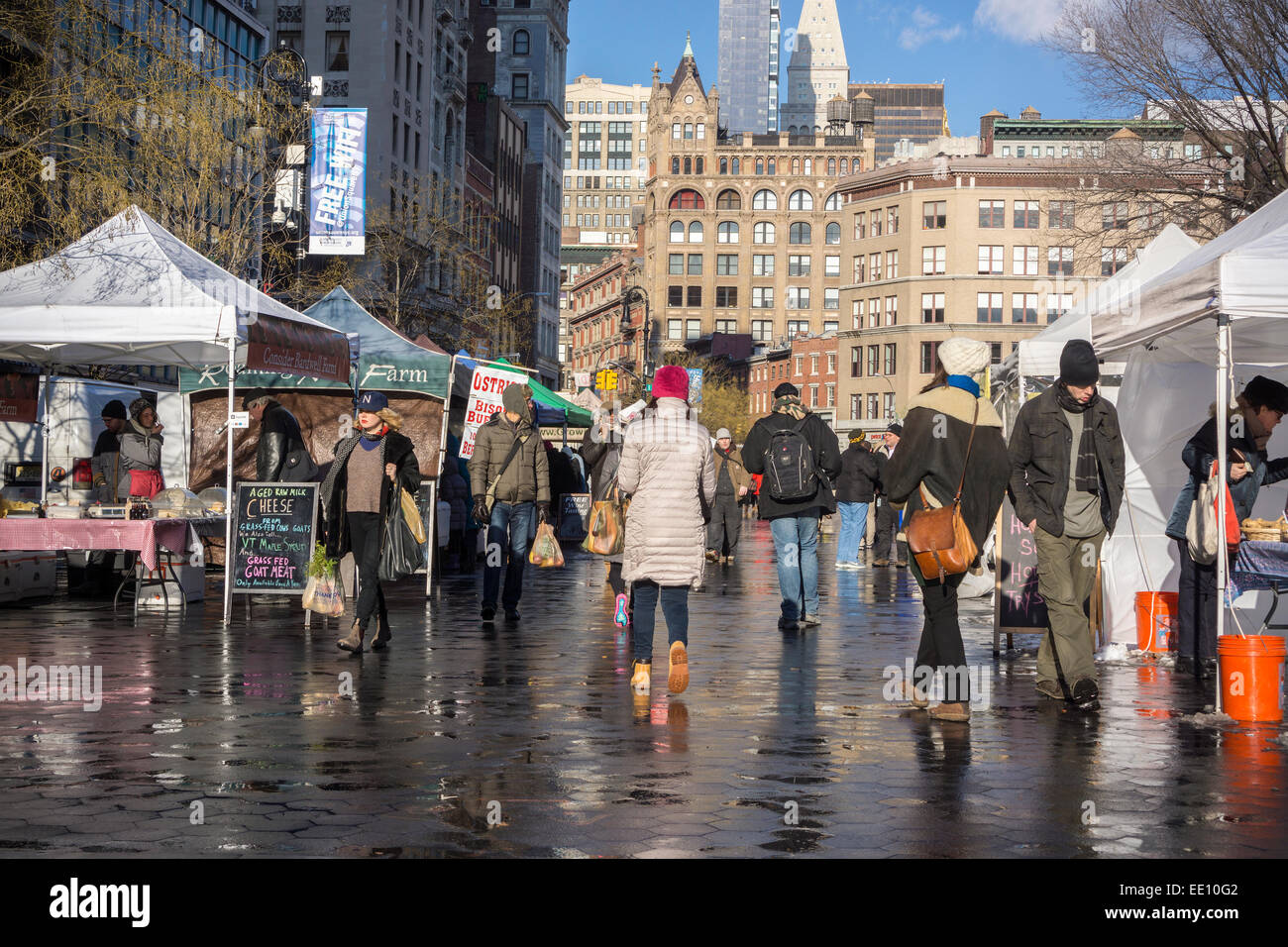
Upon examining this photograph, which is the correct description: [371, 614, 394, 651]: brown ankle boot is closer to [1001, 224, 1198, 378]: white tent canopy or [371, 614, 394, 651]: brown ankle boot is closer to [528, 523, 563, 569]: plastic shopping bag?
[528, 523, 563, 569]: plastic shopping bag

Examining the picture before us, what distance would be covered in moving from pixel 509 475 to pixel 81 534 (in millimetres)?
3878

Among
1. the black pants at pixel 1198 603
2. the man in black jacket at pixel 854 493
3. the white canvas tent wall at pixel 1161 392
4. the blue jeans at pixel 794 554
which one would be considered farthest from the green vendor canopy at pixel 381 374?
the black pants at pixel 1198 603

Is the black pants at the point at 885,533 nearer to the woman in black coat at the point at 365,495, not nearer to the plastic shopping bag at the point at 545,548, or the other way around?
the plastic shopping bag at the point at 545,548

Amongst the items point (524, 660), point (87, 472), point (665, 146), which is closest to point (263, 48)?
point (87, 472)

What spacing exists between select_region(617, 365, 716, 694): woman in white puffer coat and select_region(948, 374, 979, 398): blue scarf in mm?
1539

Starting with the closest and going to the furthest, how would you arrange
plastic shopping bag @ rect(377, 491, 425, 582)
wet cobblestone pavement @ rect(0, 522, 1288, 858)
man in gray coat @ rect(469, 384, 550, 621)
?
wet cobblestone pavement @ rect(0, 522, 1288, 858)
plastic shopping bag @ rect(377, 491, 425, 582)
man in gray coat @ rect(469, 384, 550, 621)

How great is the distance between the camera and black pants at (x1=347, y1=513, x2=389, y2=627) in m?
12.0

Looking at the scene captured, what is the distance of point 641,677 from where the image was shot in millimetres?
9992

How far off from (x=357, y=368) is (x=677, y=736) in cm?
1274

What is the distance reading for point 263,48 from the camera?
62062 mm

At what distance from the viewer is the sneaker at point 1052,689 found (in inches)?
397

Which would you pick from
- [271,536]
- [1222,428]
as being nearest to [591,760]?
[1222,428]

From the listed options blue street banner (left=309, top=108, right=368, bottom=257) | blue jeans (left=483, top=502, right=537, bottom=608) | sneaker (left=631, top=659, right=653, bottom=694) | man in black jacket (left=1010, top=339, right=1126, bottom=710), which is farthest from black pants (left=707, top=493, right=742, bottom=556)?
blue street banner (left=309, top=108, right=368, bottom=257)
